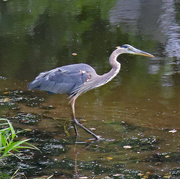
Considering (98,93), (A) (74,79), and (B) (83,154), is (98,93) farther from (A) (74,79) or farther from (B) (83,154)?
(B) (83,154)

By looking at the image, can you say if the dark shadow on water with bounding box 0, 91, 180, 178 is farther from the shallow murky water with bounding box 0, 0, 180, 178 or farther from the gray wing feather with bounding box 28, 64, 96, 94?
the gray wing feather with bounding box 28, 64, 96, 94

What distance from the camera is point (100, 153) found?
550cm

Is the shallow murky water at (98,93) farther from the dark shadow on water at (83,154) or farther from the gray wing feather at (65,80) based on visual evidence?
the gray wing feather at (65,80)

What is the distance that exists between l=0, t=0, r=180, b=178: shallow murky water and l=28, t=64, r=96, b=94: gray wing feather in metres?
0.50

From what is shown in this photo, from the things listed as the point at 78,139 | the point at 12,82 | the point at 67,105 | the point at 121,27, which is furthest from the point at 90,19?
the point at 78,139

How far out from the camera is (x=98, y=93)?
25.2ft

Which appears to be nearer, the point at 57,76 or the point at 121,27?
the point at 57,76

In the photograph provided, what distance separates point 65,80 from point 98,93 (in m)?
1.38

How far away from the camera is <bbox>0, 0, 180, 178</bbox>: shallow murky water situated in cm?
525

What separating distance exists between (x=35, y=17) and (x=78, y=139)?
7.46 m

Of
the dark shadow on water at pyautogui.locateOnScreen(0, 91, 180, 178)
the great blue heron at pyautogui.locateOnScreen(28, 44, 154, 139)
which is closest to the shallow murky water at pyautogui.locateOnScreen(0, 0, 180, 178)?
the dark shadow on water at pyautogui.locateOnScreen(0, 91, 180, 178)

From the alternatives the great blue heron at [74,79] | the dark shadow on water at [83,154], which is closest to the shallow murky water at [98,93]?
the dark shadow on water at [83,154]

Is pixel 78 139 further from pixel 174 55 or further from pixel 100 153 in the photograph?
pixel 174 55

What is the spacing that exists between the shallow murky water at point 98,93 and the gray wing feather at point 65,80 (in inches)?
19.8
